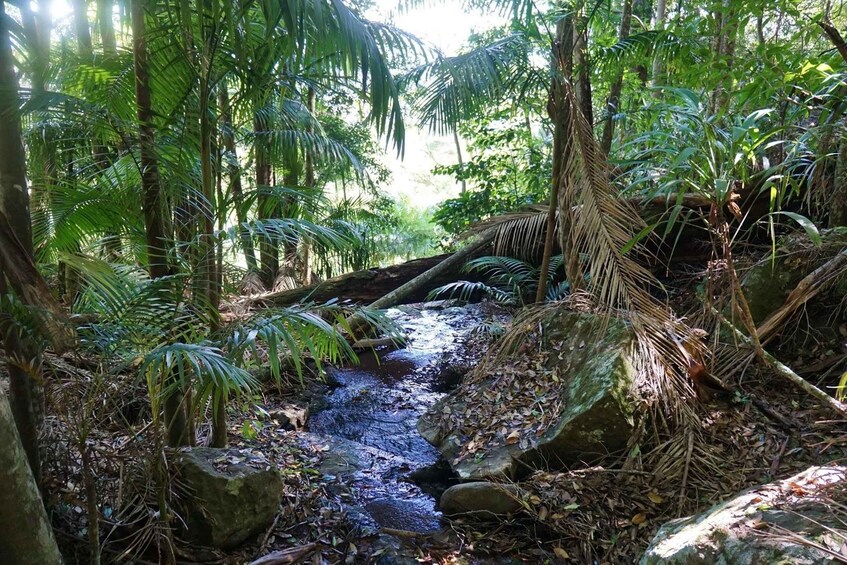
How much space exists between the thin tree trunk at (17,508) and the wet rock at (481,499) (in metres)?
1.92

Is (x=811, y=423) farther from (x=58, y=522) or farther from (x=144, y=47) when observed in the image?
(x=144, y=47)

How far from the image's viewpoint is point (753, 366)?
3.29 meters

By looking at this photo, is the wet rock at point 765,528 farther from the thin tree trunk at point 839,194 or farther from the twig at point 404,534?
the thin tree trunk at point 839,194

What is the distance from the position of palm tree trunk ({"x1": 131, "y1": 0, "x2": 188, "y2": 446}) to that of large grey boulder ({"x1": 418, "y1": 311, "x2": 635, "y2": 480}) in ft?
6.27

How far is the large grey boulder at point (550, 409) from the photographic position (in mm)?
3076

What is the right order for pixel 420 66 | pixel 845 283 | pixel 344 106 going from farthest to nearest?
pixel 344 106 < pixel 420 66 < pixel 845 283

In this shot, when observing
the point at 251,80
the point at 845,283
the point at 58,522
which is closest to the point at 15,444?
the point at 58,522

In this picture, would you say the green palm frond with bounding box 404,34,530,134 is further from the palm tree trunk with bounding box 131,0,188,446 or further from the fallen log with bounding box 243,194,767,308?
the palm tree trunk with bounding box 131,0,188,446

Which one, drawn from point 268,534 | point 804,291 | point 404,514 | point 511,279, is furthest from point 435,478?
point 511,279

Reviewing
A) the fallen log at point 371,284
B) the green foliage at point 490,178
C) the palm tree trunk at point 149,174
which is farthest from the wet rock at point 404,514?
the green foliage at point 490,178

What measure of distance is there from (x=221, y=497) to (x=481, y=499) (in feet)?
4.53

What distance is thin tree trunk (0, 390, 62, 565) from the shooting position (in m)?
1.57

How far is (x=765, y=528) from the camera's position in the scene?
5.93 ft

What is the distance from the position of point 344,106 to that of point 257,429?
7418 mm
